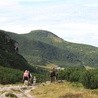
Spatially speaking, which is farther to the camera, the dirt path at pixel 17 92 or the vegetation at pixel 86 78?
the vegetation at pixel 86 78

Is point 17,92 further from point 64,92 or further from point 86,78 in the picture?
point 86,78

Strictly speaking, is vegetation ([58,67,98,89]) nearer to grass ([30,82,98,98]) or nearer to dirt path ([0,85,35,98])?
grass ([30,82,98,98])

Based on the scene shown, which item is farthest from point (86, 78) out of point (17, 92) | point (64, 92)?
point (17, 92)

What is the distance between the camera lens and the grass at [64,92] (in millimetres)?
45188

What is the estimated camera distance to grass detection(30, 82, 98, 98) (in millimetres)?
45188

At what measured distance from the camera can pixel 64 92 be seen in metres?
48.3

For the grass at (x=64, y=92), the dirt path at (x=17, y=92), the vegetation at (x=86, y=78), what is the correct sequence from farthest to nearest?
the vegetation at (x=86, y=78), the dirt path at (x=17, y=92), the grass at (x=64, y=92)

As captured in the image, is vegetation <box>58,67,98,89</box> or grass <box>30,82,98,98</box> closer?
grass <box>30,82,98,98</box>

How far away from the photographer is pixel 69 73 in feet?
236

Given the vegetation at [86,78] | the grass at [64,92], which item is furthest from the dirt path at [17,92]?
the vegetation at [86,78]

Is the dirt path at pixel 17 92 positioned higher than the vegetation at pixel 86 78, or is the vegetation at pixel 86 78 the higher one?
the vegetation at pixel 86 78

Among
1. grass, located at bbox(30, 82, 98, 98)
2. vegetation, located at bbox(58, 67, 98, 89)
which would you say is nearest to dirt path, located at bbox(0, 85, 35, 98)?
grass, located at bbox(30, 82, 98, 98)

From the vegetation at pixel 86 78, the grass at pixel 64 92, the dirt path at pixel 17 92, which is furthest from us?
the vegetation at pixel 86 78

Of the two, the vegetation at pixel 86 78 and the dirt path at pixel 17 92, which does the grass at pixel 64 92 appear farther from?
the vegetation at pixel 86 78
